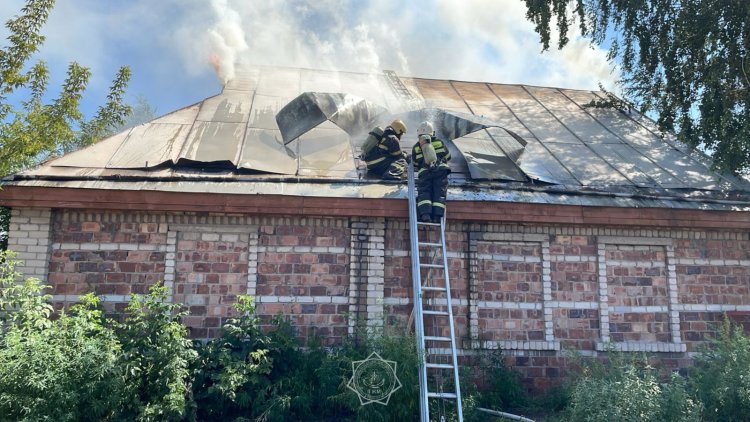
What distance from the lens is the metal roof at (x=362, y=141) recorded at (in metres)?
8.27

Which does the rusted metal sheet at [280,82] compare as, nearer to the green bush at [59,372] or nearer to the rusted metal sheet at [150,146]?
the rusted metal sheet at [150,146]

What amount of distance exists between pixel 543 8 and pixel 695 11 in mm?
3161

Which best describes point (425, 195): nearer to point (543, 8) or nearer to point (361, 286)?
point (361, 286)

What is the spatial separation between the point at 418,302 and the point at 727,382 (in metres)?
3.75

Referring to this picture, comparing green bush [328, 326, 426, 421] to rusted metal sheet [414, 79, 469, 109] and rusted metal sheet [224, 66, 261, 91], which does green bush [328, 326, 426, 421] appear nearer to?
rusted metal sheet [414, 79, 469, 109]

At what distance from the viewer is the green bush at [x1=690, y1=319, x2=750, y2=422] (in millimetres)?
6500

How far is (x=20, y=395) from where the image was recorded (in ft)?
18.6

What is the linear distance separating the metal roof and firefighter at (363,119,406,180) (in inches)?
11.3

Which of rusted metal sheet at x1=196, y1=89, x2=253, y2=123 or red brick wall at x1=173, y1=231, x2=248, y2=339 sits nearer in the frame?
red brick wall at x1=173, y1=231, x2=248, y2=339

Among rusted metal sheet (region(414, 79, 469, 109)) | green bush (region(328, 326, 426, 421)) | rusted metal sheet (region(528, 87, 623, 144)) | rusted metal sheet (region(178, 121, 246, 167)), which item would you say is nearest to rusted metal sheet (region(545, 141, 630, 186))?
rusted metal sheet (region(528, 87, 623, 144))

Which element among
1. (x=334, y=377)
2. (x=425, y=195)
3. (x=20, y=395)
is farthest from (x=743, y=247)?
(x=20, y=395)

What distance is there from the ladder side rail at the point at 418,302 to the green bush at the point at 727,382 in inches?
131

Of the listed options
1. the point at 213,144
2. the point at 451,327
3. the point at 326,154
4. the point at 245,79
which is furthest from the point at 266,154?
the point at 245,79

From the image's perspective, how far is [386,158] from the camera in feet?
28.3
